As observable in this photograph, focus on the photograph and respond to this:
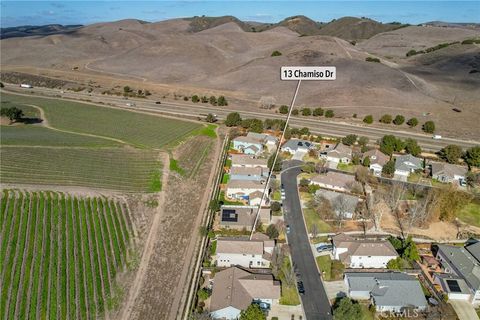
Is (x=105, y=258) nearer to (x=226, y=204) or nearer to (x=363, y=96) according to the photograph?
(x=226, y=204)

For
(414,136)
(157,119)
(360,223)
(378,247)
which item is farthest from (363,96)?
(378,247)

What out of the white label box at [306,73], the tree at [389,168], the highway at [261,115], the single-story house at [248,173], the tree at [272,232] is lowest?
the tree at [272,232]

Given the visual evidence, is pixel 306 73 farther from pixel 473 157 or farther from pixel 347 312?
pixel 473 157

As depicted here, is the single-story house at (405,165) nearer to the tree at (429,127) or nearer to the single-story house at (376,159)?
the single-story house at (376,159)

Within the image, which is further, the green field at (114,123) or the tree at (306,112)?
the tree at (306,112)

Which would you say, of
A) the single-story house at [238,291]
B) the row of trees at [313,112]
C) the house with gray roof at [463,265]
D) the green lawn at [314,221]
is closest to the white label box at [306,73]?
the single-story house at [238,291]

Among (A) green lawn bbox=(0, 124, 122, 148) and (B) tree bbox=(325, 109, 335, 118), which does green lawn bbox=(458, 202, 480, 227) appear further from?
(A) green lawn bbox=(0, 124, 122, 148)

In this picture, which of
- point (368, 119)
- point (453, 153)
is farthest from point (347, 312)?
point (368, 119)
